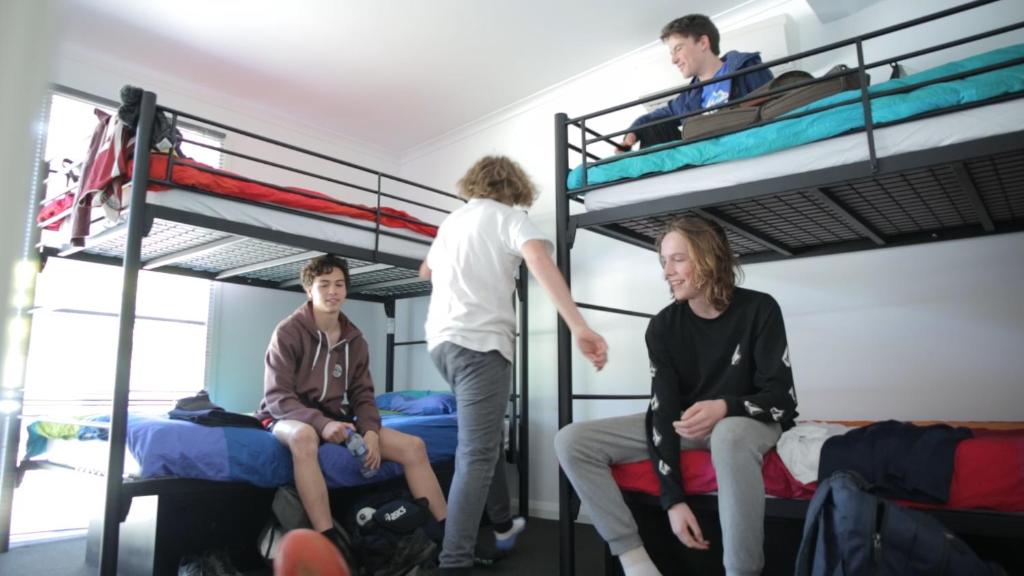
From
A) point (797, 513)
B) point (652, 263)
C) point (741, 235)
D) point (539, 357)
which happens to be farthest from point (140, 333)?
point (797, 513)

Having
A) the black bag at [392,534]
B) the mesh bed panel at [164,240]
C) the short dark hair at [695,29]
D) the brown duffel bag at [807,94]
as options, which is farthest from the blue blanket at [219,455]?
the short dark hair at [695,29]

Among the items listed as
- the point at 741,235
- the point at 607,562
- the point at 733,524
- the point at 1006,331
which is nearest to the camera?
the point at 733,524

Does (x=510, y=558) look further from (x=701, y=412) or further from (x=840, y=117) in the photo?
(x=840, y=117)

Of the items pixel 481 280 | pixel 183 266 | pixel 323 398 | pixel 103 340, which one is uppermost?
pixel 183 266

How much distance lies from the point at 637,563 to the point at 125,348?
6.17 ft

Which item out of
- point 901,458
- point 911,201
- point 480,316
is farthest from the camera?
point 911,201

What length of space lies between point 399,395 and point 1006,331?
309 cm

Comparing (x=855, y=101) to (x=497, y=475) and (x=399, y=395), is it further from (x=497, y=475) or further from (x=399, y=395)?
(x=399, y=395)

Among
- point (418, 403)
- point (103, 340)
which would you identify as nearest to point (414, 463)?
point (418, 403)

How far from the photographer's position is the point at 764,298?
6.37ft

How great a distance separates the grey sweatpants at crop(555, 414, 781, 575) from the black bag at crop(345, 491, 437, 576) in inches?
28.4

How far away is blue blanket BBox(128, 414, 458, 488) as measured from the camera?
7.34ft

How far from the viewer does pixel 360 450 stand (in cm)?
250

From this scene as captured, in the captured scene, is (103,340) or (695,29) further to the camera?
(103,340)
